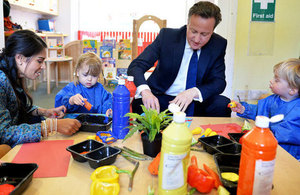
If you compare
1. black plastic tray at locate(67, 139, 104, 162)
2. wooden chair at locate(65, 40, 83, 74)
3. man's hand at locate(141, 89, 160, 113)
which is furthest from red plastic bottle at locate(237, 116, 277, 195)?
wooden chair at locate(65, 40, 83, 74)

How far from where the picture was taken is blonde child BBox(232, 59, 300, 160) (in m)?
1.33

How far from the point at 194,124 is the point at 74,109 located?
2.90ft

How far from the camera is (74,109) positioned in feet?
5.95

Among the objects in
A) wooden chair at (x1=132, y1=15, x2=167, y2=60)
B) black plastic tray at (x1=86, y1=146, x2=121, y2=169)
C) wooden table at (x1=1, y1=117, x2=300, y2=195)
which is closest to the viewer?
wooden table at (x1=1, y1=117, x2=300, y2=195)

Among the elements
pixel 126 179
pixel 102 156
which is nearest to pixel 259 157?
pixel 126 179

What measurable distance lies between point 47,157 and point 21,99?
2.01 feet

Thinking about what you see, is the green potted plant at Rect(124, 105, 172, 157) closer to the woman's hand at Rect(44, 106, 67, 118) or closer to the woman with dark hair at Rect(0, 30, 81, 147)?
the woman with dark hair at Rect(0, 30, 81, 147)

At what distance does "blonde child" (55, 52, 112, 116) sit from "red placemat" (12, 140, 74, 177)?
70 centimetres

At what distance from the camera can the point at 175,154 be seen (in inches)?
25.2

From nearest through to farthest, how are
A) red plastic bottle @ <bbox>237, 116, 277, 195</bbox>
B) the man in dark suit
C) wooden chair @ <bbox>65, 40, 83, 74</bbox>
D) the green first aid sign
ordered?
1. red plastic bottle @ <bbox>237, 116, 277, 195</bbox>
2. the man in dark suit
3. the green first aid sign
4. wooden chair @ <bbox>65, 40, 83, 74</bbox>

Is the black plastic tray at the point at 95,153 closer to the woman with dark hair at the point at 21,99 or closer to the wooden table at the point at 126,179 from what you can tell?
the wooden table at the point at 126,179

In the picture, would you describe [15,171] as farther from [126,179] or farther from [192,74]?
[192,74]

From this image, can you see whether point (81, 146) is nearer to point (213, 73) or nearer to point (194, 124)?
point (194, 124)

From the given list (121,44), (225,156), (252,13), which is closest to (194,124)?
(225,156)
